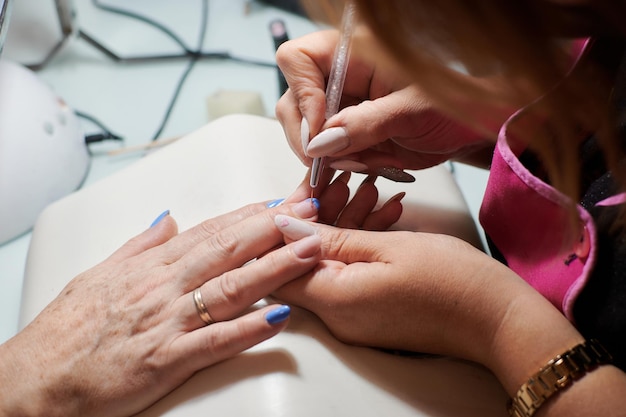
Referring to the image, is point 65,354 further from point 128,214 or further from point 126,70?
point 126,70

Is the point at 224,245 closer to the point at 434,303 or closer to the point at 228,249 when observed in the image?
the point at 228,249

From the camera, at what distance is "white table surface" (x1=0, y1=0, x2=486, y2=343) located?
1072mm

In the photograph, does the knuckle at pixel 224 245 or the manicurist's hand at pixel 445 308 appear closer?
the manicurist's hand at pixel 445 308

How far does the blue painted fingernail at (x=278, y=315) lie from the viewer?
1.71ft

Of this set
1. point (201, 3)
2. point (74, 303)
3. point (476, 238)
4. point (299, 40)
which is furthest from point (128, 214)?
point (201, 3)

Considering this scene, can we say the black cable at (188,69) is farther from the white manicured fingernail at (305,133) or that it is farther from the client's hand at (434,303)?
the client's hand at (434,303)

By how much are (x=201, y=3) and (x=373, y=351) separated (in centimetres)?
103

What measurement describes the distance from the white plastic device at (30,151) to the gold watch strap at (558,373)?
719mm

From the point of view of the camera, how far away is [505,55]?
379mm

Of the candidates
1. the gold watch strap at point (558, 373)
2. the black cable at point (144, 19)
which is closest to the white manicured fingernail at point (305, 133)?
the gold watch strap at point (558, 373)

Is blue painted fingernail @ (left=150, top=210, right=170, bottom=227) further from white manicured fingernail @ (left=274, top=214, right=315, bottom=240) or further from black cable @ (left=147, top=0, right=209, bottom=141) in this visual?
black cable @ (left=147, top=0, right=209, bottom=141)

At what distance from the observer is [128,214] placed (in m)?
0.73

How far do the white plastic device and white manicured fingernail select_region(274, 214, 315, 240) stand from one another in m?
0.47

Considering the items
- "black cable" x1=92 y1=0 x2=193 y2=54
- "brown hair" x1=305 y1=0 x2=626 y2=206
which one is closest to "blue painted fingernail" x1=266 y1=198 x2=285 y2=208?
"brown hair" x1=305 y1=0 x2=626 y2=206
